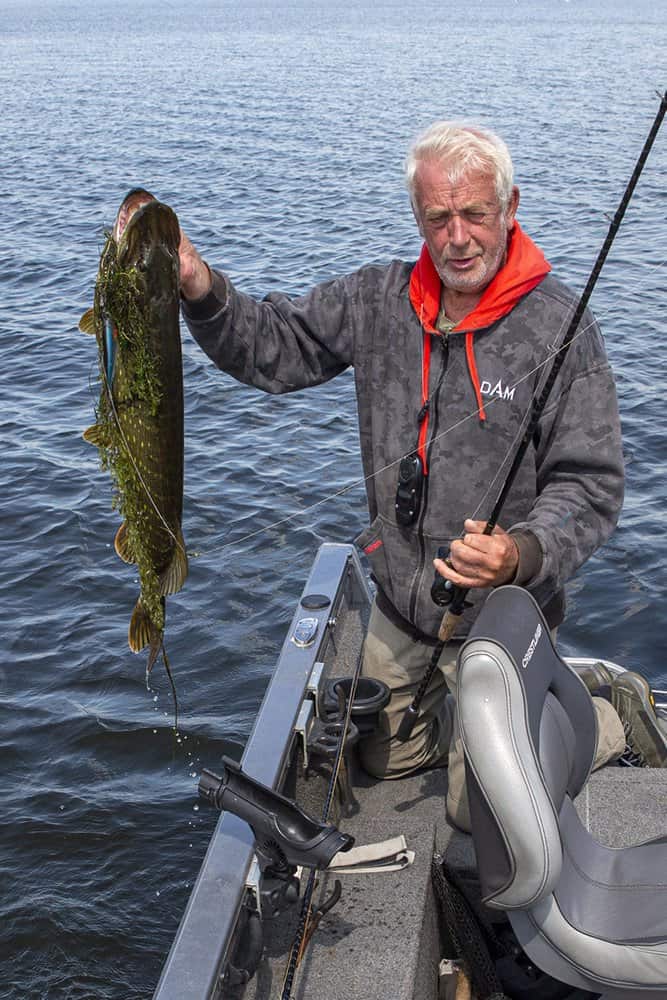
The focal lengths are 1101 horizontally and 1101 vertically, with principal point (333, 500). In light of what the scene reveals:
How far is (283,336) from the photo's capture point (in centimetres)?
377

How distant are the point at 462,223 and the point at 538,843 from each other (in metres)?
1.86

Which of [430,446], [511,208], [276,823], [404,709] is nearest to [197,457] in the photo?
[404,709]

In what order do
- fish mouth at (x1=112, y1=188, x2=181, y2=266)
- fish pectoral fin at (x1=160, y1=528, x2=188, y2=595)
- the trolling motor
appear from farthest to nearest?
1. the trolling motor
2. fish pectoral fin at (x1=160, y1=528, x2=188, y2=595)
3. fish mouth at (x1=112, y1=188, x2=181, y2=266)

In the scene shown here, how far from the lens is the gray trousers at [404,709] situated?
4098 mm

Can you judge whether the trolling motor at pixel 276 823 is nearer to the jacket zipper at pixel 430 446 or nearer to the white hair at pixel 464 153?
the jacket zipper at pixel 430 446

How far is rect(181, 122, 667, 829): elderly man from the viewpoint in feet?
11.2

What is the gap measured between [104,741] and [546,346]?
403cm

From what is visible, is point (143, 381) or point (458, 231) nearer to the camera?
point (143, 381)

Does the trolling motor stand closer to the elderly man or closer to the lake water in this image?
the elderly man

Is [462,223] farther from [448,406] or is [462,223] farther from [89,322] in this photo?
[89,322]

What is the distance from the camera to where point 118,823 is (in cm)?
583

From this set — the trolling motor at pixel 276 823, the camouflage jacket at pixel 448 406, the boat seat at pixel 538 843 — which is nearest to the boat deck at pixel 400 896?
the trolling motor at pixel 276 823

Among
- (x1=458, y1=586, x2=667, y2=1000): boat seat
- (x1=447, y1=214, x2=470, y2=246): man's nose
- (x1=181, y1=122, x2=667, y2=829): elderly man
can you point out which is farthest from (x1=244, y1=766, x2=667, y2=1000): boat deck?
(x1=447, y1=214, x2=470, y2=246): man's nose

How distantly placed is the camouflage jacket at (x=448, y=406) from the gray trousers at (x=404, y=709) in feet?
0.57
